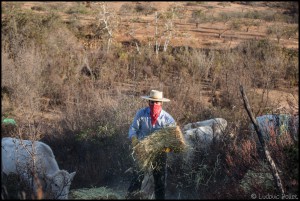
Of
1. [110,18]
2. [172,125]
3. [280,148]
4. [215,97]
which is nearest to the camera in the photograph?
[280,148]

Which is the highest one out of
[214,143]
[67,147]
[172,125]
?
[172,125]

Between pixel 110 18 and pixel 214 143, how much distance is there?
12.3 meters

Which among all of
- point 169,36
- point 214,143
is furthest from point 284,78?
point 214,143

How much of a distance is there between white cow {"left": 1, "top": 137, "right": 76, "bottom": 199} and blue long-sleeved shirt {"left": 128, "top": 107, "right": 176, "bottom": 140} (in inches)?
41.5

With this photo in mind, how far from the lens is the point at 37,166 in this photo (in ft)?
17.7

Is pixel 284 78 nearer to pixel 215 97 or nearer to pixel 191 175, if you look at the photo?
pixel 215 97

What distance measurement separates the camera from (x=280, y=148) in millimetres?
4543

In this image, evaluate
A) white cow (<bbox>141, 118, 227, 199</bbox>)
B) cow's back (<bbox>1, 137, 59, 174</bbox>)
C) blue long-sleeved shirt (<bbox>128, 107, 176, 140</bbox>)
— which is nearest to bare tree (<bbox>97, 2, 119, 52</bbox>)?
white cow (<bbox>141, 118, 227, 199</bbox>)

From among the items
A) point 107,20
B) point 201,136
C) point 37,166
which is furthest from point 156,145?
point 107,20

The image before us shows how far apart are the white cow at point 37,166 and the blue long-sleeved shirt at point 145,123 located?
1.05m

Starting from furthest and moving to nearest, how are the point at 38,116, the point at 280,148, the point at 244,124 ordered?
1. the point at 38,116
2. the point at 244,124
3. the point at 280,148

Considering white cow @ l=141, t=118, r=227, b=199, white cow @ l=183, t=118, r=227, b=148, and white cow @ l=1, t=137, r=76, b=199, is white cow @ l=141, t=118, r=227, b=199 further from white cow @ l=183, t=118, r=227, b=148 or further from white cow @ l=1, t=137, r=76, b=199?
white cow @ l=1, t=137, r=76, b=199

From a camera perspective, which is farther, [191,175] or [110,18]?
[110,18]

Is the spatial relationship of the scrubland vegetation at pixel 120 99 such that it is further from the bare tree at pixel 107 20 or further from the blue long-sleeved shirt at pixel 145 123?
the blue long-sleeved shirt at pixel 145 123
